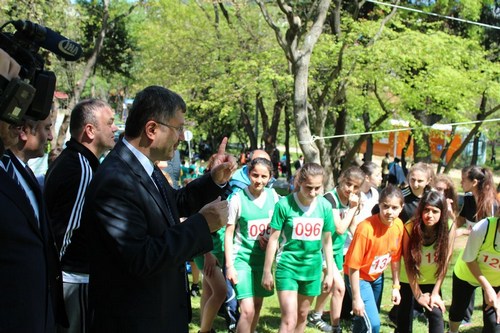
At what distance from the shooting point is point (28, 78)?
6.88 ft

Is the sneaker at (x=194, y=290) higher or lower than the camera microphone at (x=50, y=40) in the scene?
lower

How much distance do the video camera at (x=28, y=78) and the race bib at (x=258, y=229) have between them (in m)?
3.75

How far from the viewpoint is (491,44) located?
23.6m

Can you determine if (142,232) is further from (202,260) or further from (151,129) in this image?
(202,260)

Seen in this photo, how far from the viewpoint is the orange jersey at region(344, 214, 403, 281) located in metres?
5.58

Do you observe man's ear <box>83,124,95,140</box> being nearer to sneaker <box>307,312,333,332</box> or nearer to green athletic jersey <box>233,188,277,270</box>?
→ green athletic jersey <box>233,188,277,270</box>

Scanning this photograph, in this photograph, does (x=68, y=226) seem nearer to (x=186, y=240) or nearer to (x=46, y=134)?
(x=46, y=134)

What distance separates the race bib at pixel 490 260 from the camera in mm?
5605

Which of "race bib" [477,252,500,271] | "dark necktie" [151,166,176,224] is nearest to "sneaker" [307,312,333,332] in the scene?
"race bib" [477,252,500,271]

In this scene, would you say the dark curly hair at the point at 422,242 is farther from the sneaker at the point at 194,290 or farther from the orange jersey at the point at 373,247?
the sneaker at the point at 194,290

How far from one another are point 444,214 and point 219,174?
117 inches

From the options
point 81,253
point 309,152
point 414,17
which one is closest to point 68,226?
point 81,253

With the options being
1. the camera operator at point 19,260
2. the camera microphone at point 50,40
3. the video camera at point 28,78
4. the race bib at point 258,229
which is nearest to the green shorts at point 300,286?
the race bib at point 258,229

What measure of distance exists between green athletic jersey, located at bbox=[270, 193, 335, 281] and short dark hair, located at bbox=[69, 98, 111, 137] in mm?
2198
